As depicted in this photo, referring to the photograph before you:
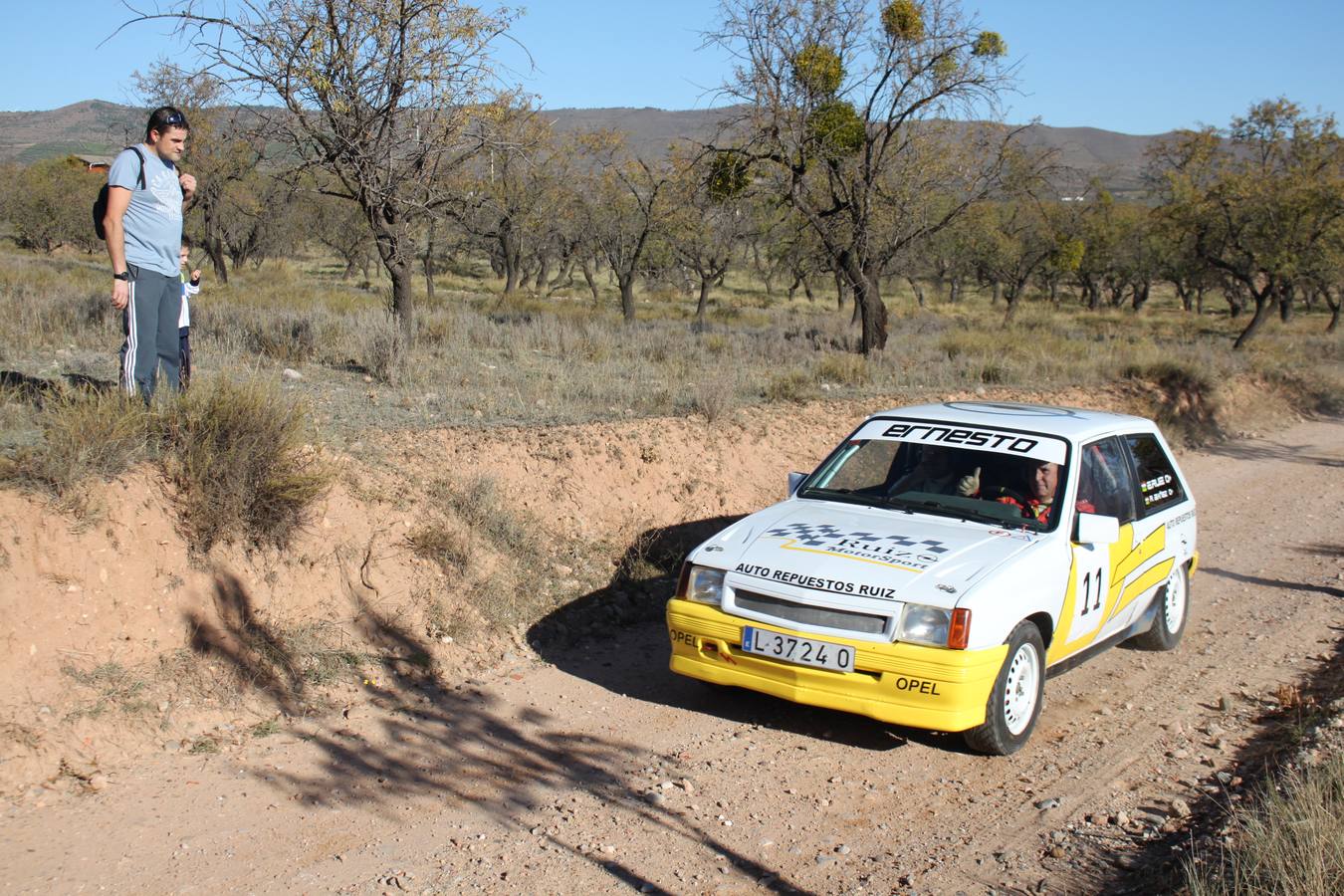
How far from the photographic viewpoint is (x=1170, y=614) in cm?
709

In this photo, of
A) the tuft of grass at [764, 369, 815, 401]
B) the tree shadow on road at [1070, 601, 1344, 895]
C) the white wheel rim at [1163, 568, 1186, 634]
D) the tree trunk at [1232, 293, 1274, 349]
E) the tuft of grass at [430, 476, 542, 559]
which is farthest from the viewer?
the tree trunk at [1232, 293, 1274, 349]

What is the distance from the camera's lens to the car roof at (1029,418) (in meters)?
6.39

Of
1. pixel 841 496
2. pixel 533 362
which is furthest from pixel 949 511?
pixel 533 362

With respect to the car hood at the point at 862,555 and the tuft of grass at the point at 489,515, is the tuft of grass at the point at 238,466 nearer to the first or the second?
the tuft of grass at the point at 489,515

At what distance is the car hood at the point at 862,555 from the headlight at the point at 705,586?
5 centimetres

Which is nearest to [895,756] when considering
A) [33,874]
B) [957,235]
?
[33,874]

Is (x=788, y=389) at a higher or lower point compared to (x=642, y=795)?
higher

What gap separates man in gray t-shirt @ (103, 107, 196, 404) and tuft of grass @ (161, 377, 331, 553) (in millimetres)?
446

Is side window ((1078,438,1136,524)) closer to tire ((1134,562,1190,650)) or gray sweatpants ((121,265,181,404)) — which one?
tire ((1134,562,1190,650))

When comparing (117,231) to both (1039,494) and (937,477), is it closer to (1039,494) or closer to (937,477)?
(937,477)

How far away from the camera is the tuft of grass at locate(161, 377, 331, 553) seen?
20.2 ft

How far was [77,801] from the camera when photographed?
4.59m

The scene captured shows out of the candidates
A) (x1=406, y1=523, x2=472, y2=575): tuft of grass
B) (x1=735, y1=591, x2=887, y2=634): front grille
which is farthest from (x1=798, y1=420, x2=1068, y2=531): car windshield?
(x1=406, y1=523, x2=472, y2=575): tuft of grass

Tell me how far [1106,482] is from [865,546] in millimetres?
1855
